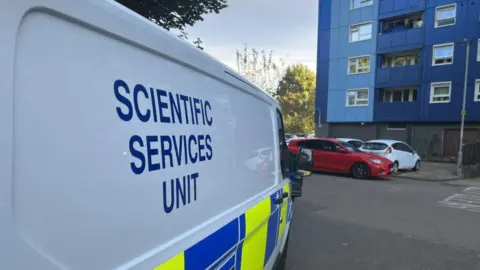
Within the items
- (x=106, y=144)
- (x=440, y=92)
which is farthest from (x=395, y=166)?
(x=106, y=144)

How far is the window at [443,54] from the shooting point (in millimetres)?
24091

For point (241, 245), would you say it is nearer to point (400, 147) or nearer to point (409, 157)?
point (400, 147)

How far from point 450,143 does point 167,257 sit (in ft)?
87.2

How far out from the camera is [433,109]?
2459cm

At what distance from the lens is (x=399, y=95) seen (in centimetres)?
2755

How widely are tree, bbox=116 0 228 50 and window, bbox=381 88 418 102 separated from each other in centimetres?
2116

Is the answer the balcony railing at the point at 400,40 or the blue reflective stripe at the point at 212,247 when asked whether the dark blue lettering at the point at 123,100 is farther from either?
the balcony railing at the point at 400,40

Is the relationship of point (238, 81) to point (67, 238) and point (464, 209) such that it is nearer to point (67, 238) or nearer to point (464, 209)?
point (67, 238)

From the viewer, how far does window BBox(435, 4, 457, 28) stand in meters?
23.9

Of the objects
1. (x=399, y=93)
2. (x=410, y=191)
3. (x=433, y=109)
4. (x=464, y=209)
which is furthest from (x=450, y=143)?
(x=464, y=209)

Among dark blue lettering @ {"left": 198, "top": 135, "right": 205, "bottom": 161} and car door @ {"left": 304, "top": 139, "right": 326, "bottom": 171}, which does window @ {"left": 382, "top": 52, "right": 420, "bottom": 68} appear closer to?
car door @ {"left": 304, "top": 139, "right": 326, "bottom": 171}

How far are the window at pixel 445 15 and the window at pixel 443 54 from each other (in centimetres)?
145

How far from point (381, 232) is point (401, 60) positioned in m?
25.1

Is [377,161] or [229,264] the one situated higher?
[229,264]
